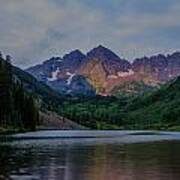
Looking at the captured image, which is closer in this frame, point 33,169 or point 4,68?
point 33,169

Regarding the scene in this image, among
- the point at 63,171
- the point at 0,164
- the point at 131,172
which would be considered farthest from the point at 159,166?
the point at 0,164

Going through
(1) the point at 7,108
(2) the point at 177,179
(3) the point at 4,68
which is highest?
(3) the point at 4,68

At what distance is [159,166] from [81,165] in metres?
8.53

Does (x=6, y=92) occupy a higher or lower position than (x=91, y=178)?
higher

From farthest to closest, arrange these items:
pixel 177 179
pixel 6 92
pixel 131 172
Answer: pixel 6 92, pixel 131 172, pixel 177 179

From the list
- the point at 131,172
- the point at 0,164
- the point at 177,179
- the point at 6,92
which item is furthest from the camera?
the point at 6,92

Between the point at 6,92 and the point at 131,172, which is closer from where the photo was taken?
the point at 131,172

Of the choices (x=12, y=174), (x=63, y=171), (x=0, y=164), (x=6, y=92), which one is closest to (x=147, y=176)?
(x=63, y=171)

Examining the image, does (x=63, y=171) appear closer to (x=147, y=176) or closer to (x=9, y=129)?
(x=147, y=176)

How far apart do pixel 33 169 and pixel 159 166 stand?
47.0 feet

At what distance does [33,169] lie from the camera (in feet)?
183

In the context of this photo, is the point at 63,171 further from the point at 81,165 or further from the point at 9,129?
the point at 9,129

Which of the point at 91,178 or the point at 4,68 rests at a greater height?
the point at 4,68

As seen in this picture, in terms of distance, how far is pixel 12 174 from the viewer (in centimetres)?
5009
